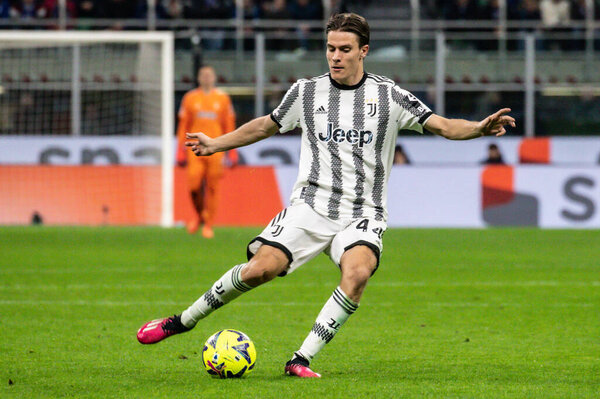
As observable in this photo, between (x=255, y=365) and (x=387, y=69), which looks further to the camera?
(x=387, y=69)

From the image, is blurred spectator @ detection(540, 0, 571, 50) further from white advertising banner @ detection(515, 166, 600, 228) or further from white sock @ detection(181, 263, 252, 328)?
white sock @ detection(181, 263, 252, 328)

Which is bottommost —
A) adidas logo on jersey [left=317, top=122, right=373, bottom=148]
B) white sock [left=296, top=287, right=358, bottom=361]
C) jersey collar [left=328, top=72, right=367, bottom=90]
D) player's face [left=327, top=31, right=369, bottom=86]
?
white sock [left=296, top=287, right=358, bottom=361]

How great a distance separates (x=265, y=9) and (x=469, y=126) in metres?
17.2

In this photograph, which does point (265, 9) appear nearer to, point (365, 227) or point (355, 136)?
point (355, 136)

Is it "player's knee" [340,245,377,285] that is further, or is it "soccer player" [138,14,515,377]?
"soccer player" [138,14,515,377]

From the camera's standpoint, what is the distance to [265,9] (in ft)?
73.6

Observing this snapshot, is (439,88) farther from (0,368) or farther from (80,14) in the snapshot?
(0,368)

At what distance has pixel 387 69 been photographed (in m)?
21.1

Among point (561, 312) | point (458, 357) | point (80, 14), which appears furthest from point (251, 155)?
point (458, 357)

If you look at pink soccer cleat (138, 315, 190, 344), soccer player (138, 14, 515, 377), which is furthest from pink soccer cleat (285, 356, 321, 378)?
pink soccer cleat (138, 315, 190, 344)

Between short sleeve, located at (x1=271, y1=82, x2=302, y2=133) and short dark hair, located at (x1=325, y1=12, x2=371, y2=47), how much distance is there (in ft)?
1.34

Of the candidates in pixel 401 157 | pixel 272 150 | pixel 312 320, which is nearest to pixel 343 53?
pixel 312 320

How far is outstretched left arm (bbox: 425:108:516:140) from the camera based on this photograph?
558cm

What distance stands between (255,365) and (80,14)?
17.4m
